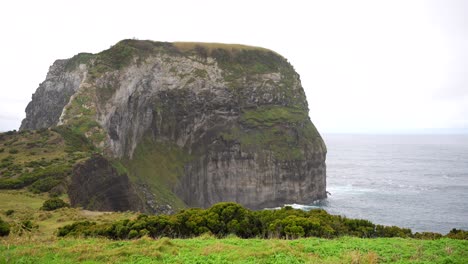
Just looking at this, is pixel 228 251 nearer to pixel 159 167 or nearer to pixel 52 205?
pixel 52 205

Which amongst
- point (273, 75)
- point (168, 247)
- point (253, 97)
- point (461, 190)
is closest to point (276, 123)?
point (253, 97)

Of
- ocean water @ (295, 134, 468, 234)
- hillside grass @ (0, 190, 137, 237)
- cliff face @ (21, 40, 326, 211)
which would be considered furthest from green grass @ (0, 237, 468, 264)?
cliff face @ (21, 40, 326, 211)

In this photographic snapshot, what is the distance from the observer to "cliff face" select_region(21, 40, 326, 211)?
88.0 meters

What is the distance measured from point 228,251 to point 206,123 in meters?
85.1

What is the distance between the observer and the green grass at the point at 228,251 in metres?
17.8

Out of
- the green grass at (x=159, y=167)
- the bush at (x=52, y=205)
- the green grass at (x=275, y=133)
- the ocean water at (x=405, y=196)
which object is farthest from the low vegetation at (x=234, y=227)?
the green grass at (x=275, y=133)

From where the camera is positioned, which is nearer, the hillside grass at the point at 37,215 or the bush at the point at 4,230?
the bush at the point at 4,230

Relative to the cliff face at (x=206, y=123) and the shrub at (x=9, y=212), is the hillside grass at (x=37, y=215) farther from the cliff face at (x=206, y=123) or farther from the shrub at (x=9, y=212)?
the cliff face at (x=206, y=123)

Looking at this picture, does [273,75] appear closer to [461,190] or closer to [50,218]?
[461,190]

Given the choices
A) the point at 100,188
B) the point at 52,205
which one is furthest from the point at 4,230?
the point at 100,188

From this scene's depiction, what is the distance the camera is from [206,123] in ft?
340

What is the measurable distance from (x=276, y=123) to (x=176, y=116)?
31.7 meters

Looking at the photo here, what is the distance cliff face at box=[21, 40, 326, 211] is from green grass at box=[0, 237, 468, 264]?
6050cm

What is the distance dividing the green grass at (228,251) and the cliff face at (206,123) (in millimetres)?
60498
